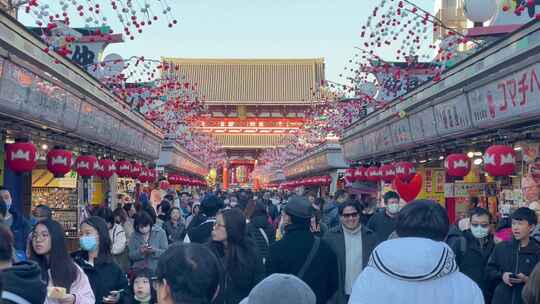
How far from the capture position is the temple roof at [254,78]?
64750 millimetres

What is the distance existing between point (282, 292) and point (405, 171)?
14082mm

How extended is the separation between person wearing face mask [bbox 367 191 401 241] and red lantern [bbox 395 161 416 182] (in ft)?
19.7

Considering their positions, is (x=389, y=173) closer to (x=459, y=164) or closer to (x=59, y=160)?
(x=459, y=164)

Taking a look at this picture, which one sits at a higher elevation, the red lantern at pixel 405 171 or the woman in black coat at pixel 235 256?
the red lantern at pixel 405 171

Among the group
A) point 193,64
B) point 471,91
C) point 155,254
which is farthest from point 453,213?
point 193,64

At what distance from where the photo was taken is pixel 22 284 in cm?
323

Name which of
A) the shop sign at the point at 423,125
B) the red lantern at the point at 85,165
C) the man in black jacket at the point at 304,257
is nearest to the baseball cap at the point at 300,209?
the man in black jacket at the point at 304,257

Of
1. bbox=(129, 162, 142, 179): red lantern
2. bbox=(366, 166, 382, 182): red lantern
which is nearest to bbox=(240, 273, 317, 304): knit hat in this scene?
bbox=(129, 162, 142, 179): red lantern

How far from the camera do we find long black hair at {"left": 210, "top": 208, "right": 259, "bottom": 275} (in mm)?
5723

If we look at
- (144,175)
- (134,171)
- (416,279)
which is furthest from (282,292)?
(144,175)

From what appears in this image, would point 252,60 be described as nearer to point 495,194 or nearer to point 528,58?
point 495,194

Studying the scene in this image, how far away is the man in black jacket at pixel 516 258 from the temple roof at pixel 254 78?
2227 inches

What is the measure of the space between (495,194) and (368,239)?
820 centimetres

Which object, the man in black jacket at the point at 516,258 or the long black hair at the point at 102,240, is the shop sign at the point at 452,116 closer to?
the man in black jacket at the point at 516,258
